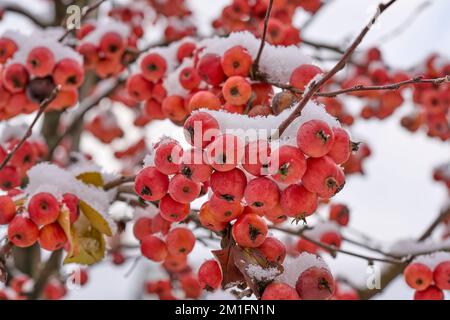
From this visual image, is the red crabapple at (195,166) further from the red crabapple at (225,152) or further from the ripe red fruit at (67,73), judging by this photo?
the ripe red fruit at (67,73)

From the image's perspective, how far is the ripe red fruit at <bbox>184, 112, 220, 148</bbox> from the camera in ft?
4.14

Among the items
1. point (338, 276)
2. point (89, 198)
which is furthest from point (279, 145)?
point (338, 276)

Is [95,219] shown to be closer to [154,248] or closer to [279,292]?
[154,248]

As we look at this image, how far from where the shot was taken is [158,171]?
1.42 m

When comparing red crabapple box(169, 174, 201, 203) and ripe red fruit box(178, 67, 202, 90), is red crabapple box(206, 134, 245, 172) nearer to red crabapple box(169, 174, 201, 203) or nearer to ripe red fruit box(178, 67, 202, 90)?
red crabapple box(169, 174, 201, 203)

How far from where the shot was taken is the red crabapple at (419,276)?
187cm

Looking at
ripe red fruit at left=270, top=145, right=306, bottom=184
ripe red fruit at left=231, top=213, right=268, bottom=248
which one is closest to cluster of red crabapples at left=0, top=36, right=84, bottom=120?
ripe red fruit at left=231, top=213, right=268, bottom=248

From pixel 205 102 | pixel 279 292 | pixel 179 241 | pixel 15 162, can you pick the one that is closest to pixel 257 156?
pixel 279 292

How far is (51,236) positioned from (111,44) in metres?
1.16

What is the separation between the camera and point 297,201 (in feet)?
4.08

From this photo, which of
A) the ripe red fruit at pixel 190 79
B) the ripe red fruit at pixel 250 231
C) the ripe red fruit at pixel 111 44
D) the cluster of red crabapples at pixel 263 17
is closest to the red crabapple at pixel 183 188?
the ripe red fruit at pixel 250 231

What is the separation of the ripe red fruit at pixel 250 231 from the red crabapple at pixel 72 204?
0.63 metres

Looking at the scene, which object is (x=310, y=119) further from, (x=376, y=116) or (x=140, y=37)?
(x=140, y=37)
